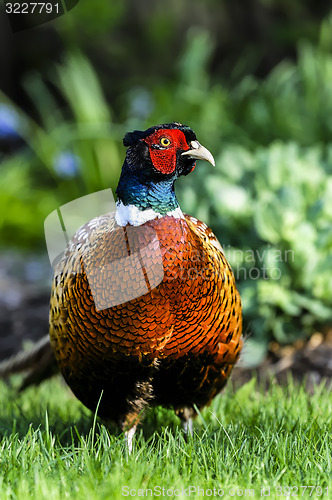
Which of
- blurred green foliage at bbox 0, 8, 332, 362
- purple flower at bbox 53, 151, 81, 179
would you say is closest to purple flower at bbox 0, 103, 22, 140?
blurred green foliage at bbox 0, 8, 332, 362

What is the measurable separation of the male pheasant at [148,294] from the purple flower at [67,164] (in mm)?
2858

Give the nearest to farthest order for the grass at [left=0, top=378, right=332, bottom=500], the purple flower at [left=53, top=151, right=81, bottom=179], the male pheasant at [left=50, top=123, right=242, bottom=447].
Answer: the grass at [left=0, top=378, right=332, bottom=500] → the male pheasant at [left=50, top=123, right=242, bottom=447] → the purple flower at [left=53, top=151, right=81, bottom=179]

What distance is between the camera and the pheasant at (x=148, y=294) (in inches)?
72.8

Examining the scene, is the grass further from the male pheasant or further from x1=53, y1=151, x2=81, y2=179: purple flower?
x1=53, y1=151, x2=81, y2=179: purple flower

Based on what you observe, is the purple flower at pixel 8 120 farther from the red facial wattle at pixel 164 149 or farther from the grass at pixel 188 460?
the red facial wattle at pixel 164 149

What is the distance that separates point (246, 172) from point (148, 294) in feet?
6.81

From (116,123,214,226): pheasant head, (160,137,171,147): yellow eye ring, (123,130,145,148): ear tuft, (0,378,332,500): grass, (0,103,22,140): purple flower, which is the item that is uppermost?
(0,103,22,140): purple flower

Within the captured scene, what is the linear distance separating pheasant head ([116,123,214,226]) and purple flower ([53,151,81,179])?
9.80 feet

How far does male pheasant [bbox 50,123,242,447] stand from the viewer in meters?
1.85

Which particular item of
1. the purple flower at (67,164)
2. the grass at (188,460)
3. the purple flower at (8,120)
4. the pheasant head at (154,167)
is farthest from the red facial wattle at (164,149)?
the purple flower at (8,120)

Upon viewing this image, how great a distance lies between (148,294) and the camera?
72.3 inches

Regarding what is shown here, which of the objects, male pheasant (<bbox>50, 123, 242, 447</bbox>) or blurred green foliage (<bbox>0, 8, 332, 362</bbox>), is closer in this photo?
male pheasant (<bbox>50, 123, 242, 447</bbox>)

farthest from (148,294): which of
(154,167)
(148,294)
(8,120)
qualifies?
(8,120)

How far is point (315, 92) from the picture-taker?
468cm
